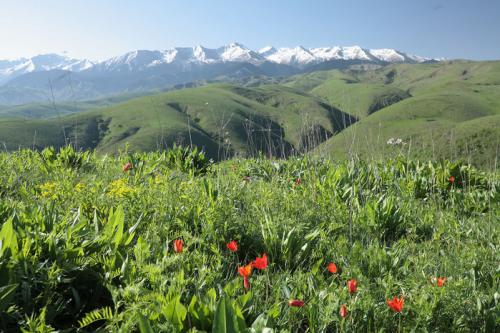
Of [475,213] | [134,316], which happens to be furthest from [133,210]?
[475,213]

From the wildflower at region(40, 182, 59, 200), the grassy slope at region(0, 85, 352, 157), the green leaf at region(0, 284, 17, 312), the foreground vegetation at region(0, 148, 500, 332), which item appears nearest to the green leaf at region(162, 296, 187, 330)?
the foreground vegetation at region(0, 148, 500, 332)

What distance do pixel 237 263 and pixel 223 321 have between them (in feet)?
3.76

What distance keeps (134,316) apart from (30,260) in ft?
3.05

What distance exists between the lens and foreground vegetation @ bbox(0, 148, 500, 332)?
92.1 inches

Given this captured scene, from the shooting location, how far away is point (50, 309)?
239cm

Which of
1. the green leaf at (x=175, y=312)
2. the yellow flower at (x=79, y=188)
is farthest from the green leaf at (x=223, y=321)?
the yellow flower at (x=79, y=188)

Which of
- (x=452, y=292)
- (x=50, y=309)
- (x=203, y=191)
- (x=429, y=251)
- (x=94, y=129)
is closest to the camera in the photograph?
(x=50, y=309)

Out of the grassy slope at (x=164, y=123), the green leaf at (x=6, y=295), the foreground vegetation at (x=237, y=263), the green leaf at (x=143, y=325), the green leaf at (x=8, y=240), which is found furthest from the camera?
the grassy slope at (x=164, y=123)

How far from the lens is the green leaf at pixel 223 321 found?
2037 mm

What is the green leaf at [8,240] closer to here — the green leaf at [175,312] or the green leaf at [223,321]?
the green leaf at [175,312]

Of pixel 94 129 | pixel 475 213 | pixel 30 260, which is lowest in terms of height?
pixel 94 129

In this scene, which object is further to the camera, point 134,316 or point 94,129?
point 94,129

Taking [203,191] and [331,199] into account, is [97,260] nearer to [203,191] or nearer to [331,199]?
[203,191]

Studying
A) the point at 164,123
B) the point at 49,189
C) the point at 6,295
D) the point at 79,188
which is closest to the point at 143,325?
the point at 6,295
